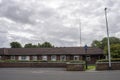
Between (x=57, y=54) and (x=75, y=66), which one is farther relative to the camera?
(x=57, y=54)

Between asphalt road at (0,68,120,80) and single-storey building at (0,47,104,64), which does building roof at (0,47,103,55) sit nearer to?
single-storey building at (0,47,104,64)

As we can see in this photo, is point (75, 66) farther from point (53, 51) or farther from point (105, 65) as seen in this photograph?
point (53, 51)

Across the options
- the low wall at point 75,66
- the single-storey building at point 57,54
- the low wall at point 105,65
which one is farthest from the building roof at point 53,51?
the low wall at point 105,65

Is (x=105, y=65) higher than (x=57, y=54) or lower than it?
lower

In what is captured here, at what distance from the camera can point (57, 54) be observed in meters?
50.8

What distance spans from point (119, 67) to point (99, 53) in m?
22.2

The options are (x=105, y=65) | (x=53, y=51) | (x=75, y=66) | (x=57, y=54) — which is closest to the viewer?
(x=105, y=65)

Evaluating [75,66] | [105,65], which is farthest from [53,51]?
[105,65]

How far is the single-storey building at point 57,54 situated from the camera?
5016cm

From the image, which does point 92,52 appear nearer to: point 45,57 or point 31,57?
point 45,57

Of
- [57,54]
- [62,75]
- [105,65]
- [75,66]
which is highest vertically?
[57,54]

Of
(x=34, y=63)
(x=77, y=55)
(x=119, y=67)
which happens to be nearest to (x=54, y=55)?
(x=77, y=55)

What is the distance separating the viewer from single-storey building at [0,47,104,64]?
50.2 metres

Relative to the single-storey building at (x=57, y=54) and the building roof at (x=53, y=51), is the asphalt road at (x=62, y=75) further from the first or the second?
the building roof at (x=53, y=51)
